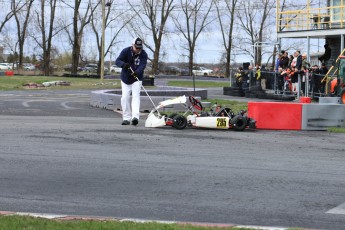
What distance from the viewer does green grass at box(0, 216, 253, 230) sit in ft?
20.5

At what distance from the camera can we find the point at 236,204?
7539mm

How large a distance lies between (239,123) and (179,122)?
4.08 ft

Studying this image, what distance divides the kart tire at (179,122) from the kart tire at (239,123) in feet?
3.31

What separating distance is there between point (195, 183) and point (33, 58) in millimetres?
98223

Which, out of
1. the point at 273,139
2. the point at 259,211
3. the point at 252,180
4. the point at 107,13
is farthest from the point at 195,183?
the point at 107,13

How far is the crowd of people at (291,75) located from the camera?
2761 centimetres

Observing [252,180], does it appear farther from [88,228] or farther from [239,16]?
[239,16]

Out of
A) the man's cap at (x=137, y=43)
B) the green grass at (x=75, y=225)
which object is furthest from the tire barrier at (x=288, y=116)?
the green grass at (x=75, y=225)

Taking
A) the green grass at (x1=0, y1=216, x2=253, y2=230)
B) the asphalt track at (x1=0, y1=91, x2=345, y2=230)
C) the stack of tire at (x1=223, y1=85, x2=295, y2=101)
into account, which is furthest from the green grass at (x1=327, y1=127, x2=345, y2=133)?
the stack of tire at (x1=223, y1=85, x2=295, y2=101)

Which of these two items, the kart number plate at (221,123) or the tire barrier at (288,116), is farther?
the tire barrier at (288,116)

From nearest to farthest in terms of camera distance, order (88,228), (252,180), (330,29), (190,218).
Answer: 1. (88,228)
2. (190,218)
3. (252,180)
4. (330,29)

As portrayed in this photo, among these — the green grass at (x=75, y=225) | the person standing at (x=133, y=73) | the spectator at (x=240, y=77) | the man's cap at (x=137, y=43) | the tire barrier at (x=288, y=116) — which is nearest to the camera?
the green grass at (x=75, y=225)

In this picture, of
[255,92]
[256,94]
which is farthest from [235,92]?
[256,94]

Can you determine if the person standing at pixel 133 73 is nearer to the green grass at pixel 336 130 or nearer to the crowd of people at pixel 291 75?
the green grass at pixel 336 130
